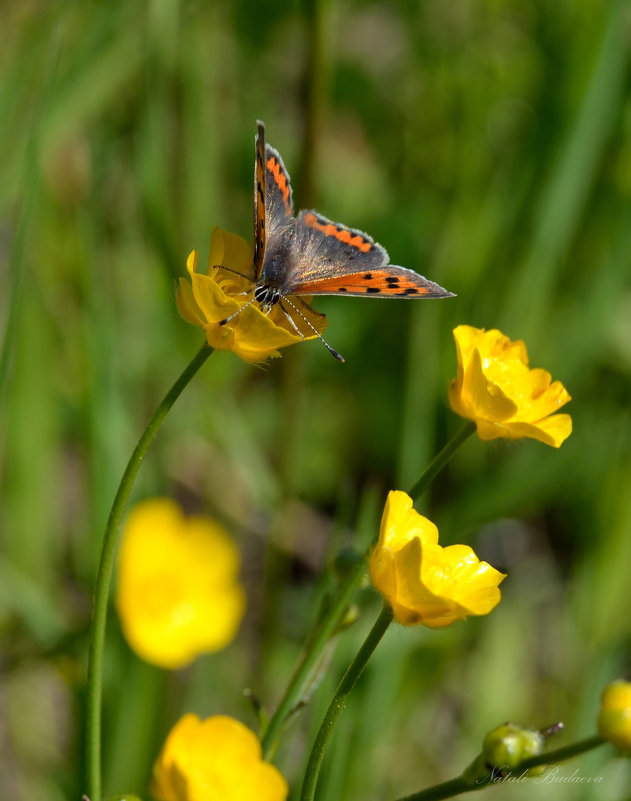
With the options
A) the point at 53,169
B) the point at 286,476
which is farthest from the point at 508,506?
the point at 53,169

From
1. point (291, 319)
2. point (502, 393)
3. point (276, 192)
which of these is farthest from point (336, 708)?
point (276, 192)

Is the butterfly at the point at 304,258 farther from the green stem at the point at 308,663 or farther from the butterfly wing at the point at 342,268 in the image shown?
the green stem at the point at 308,663

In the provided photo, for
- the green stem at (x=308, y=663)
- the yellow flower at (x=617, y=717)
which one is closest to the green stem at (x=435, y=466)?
the green stem at (x=308, y=663)

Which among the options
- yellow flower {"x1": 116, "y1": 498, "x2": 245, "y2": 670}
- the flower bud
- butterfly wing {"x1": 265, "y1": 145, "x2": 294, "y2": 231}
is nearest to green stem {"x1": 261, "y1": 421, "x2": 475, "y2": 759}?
the flower bud

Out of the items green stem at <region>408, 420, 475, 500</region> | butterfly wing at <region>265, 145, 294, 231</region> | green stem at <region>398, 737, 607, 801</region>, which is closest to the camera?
green stem at <region>398, 737, 607, 801</region>

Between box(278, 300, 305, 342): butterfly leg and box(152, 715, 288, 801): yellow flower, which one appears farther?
box(278, 300, 305, 342): butterfly leg

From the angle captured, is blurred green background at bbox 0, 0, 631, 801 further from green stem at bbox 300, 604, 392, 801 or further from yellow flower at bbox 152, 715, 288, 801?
green stem at bbox 300, 604, 392, 801
